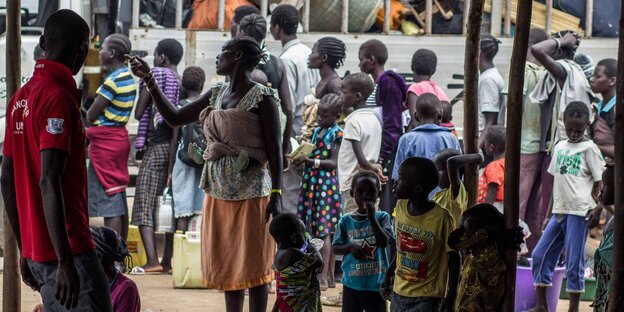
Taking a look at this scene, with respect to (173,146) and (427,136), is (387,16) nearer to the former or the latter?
(173,146)

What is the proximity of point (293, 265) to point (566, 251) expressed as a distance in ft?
8.69

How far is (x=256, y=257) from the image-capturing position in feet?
22.8

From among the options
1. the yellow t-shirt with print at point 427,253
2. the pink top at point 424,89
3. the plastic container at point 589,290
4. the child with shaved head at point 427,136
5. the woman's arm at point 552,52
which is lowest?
the plastic container at point 589,290

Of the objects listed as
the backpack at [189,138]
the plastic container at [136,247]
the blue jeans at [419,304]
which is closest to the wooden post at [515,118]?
the blue jeans at [419,304]

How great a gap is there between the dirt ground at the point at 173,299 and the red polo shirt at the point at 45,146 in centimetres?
326

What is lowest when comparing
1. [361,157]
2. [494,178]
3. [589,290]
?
[589,290]

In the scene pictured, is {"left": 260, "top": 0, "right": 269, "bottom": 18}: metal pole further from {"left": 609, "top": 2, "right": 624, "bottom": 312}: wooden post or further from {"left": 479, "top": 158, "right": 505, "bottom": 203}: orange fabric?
{"left": 609, "top": 2, "right": 624, "bottom": 312}: wooden post

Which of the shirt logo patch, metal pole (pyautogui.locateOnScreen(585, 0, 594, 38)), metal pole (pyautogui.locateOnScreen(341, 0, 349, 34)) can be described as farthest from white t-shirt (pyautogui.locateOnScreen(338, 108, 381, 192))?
the shirt logo patch

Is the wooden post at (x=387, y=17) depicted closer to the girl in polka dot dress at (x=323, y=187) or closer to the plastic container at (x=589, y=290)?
the girl in polka dot dress at (x=323, y=187)

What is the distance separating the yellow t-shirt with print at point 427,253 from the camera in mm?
6309

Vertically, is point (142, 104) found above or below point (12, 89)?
below

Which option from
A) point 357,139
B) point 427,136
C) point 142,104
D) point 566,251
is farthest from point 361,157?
point 142,104

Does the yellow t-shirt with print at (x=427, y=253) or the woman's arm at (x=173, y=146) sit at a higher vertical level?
the woman's arm at (x=173, y=146)

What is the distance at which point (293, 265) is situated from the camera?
Result: 6547 mm
